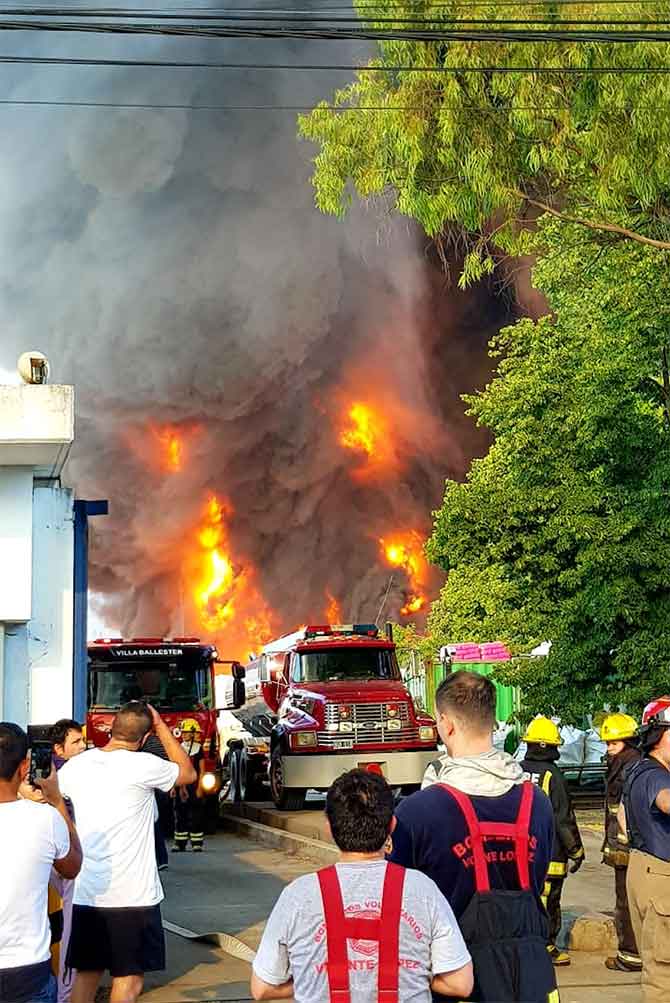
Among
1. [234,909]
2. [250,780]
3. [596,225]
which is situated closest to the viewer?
[234,909]

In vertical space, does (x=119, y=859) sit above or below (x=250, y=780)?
below

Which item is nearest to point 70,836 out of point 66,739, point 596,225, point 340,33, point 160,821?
point 66,739

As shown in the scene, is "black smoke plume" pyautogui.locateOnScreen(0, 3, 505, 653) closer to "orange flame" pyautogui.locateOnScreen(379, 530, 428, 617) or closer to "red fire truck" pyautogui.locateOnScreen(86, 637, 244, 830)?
"orange flame" pyautogui.locateOnScreen(379, 530, 428, 617)

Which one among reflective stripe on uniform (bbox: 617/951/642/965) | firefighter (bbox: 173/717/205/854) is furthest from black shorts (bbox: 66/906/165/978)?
firefighter (bbox: 173/717/205/854)

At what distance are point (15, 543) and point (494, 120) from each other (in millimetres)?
7069

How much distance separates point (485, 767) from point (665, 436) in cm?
1723

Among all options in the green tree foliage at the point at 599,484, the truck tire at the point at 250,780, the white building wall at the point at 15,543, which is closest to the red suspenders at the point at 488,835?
the white building wall at the point at 15,543

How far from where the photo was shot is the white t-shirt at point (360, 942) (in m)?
3.34

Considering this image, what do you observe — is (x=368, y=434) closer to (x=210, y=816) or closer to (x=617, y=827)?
(x=210, y=816)

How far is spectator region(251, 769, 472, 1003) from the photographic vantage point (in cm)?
333

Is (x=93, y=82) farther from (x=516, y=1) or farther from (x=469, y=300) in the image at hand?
(x=516, y=1)

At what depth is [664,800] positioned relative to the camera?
6.12m

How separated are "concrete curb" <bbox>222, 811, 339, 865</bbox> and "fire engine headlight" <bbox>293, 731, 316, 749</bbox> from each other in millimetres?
1201

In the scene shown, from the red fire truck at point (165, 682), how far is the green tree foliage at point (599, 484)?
179 inches
